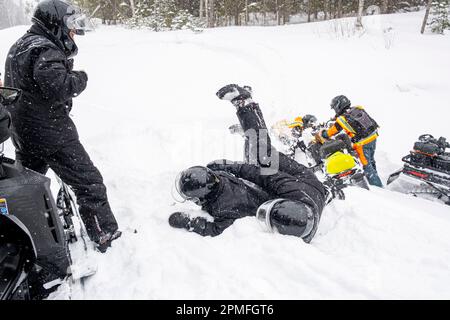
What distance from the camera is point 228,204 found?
323 centimetres

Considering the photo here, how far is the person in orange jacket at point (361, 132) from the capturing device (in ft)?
18.1

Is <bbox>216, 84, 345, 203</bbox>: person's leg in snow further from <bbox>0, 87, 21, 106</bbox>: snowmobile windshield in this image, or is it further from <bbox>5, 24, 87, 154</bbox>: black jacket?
<bbox>0, 87, 21, 106</bbox>: snowmobile windshield

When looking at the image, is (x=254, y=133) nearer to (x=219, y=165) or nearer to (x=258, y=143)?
(x=258, y=143)

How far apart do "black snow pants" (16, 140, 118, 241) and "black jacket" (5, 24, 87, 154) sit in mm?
81

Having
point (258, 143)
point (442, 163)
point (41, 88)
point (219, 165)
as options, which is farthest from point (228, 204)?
point (442, 163)

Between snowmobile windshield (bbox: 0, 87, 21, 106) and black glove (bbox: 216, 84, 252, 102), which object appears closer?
snowmobile windshield (bbox: 0, 87, 21, 106)

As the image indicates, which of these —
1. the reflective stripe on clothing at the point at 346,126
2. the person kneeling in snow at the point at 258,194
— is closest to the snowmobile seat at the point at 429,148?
the reflective stripe on clothing at the point at 346,126

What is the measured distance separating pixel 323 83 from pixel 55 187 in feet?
24.0

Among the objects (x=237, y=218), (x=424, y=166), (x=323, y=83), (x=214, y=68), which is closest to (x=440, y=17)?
(x=323, y=83)

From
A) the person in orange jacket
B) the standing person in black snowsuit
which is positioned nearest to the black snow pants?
the standing person in black snowsuit

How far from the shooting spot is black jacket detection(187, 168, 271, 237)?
3.09 metres

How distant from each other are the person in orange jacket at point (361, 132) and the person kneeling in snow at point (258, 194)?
7.55ft

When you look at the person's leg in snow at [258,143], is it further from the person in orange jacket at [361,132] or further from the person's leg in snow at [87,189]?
the person in orange jacket at [361,132]

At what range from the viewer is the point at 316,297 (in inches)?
84.4
